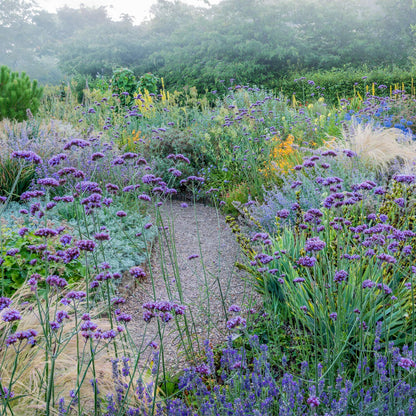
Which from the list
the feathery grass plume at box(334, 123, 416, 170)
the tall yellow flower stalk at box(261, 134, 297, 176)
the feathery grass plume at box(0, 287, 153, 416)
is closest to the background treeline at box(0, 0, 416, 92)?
the tall yellow flower stalk at box(261, 134, 297, 176)

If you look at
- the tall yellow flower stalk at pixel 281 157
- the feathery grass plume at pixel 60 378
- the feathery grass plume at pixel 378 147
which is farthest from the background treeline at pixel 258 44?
the feathery grass plume at pixel 60 378

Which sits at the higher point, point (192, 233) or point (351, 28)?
point (351, 28)

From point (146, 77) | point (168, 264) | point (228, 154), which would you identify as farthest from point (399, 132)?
point (146, 77)

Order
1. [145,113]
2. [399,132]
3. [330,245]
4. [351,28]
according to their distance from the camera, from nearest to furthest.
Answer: [330,245]
[399,132]
[145,113]
[351,28]

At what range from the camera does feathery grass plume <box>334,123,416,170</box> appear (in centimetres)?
535

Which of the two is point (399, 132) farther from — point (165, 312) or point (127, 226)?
point (165, 312)

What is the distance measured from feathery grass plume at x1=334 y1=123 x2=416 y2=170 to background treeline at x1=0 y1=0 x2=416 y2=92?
11.3m

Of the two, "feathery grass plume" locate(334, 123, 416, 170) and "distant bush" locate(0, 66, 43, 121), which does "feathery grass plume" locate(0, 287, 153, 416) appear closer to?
"feathery grass plume" locate(334, 123, 416, 170)

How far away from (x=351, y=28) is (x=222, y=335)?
74.9 ft

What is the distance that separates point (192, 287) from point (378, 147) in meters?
3.24

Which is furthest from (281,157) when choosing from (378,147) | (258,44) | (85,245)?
(258,44)

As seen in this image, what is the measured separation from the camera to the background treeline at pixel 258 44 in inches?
742

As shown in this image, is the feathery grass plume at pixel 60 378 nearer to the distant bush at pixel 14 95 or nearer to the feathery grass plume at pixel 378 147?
the feathery grass plume at pixel 378 147

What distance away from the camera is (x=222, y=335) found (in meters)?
3.28
